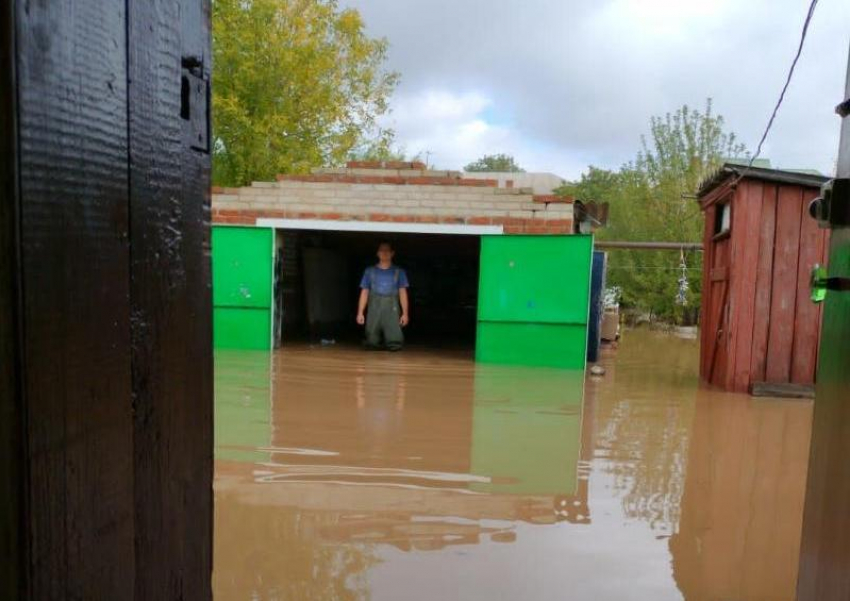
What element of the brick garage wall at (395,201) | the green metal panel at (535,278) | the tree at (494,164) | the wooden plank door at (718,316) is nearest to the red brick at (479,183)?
the brick garage wall at (395,201)

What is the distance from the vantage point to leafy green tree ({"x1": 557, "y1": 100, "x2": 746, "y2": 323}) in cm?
1693

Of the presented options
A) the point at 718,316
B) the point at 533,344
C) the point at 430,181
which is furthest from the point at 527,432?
the point at 430,181

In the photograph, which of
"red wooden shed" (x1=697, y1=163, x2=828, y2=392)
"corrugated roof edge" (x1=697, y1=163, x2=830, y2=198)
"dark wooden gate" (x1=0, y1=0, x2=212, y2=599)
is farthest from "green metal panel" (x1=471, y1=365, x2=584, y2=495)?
"dark wooden gate" (x1=0, y1=0, x2=212, y2=599)

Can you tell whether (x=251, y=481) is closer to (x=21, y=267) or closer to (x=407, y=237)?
(x=21, y=267)

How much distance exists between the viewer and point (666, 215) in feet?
56.7

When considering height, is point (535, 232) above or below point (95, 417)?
above

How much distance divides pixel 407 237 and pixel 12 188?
12.5 meters

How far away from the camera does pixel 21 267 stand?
782mm

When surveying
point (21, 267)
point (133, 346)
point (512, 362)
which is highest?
point (21, 267)

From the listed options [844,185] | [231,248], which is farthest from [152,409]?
[231,248]

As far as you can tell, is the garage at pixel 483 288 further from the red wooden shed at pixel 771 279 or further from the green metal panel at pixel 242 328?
the red wooden shed at pixel 771 279

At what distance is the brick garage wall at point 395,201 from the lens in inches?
379

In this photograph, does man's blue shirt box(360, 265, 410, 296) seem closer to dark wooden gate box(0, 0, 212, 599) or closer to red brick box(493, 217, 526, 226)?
red brick box(493, 217, 526, 226)

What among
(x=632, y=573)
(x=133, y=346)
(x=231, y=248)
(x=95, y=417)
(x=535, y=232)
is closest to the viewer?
(x=95, y=417)
